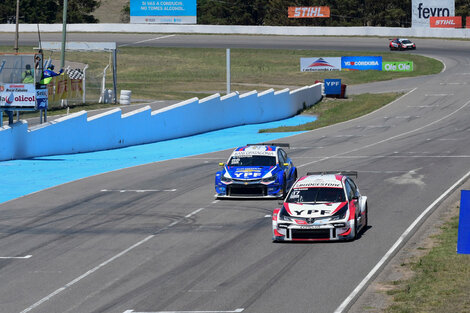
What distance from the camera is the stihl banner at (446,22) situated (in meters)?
106

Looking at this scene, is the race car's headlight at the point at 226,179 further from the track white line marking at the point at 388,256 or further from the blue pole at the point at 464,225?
the blue pole at the point at 464,225

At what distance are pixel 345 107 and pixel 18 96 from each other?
28.7 m

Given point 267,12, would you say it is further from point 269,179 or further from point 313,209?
point 313,209

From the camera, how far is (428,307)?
576 inches

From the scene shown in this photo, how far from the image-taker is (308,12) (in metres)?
120

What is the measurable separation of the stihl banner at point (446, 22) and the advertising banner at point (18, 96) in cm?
7695

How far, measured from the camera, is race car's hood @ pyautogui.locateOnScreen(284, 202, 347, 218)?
2028cm

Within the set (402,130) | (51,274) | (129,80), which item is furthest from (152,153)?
(129,80)

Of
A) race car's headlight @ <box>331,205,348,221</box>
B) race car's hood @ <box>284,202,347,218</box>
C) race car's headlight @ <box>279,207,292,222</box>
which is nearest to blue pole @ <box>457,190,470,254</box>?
race car's headlight @ <box>331,205,348,221</box>

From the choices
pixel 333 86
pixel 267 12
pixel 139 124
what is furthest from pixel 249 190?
pixel 267 12

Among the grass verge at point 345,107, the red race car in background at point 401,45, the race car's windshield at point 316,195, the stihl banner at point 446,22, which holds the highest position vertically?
the stihl banner at point 446,22

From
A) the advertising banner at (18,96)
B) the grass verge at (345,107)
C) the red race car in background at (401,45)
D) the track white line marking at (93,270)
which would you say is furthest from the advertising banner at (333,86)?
the track white line marking at (93,270)

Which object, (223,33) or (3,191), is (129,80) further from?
(3,191)

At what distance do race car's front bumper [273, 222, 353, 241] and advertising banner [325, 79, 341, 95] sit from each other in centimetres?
4584
